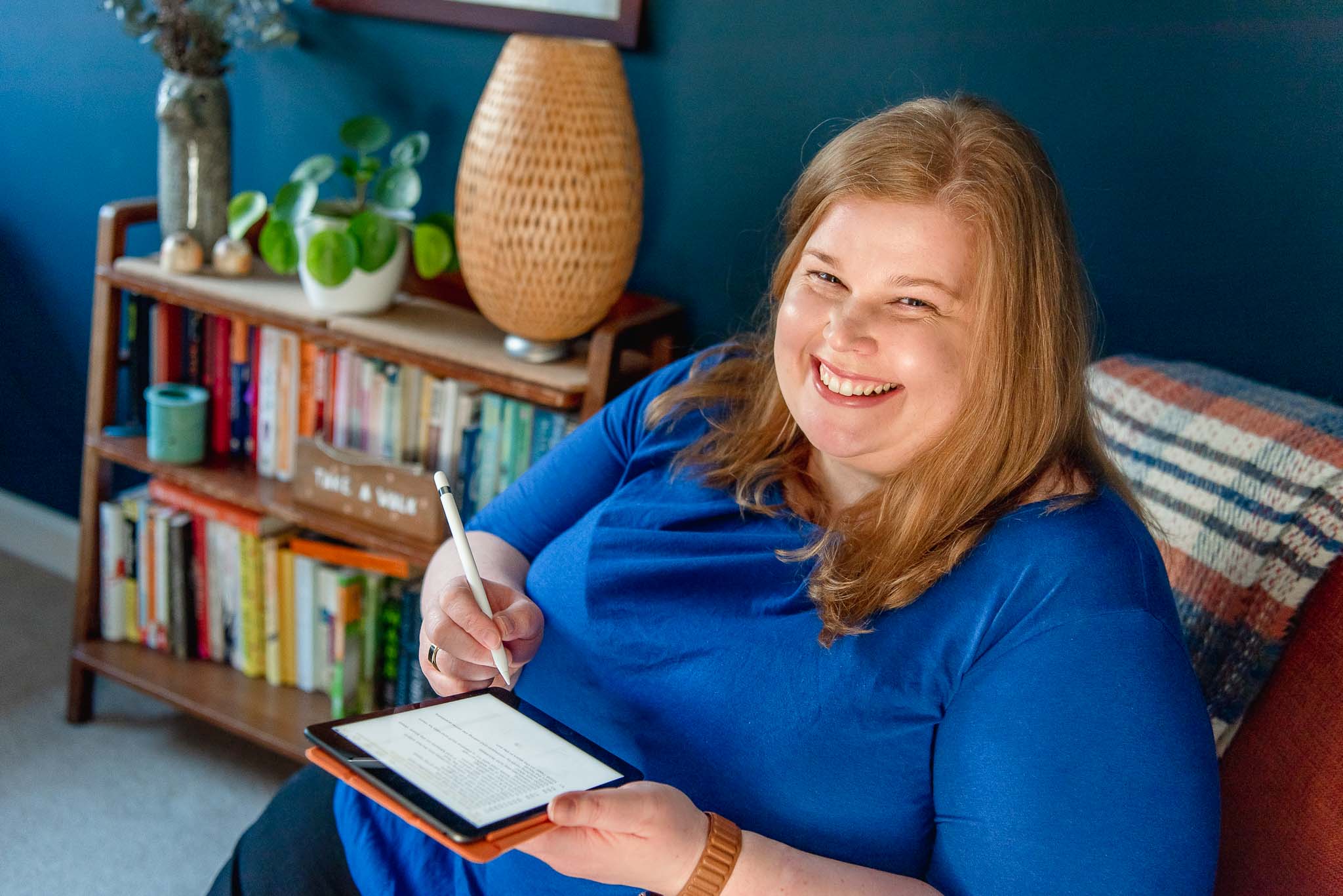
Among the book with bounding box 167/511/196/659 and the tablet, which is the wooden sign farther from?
the tablet

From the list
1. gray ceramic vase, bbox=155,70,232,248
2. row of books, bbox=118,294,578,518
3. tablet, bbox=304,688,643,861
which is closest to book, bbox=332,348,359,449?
row of books, bbox=118,294,578,518

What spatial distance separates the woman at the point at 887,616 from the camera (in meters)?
0.82

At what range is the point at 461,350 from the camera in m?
1.63

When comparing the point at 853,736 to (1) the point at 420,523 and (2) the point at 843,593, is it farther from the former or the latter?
(1) the point at 420,523

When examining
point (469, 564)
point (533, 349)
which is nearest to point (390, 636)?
point (533, 349)

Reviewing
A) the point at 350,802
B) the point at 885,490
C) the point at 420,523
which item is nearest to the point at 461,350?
the point at 420,523

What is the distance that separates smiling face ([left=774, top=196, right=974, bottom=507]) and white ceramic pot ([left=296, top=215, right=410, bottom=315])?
86 cm

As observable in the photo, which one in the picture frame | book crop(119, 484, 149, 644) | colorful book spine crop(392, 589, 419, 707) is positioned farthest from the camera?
book crop(119, 484, 149, 644)

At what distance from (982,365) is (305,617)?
→ 1359 millimetres

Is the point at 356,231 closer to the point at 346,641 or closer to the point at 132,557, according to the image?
the point at 346,641

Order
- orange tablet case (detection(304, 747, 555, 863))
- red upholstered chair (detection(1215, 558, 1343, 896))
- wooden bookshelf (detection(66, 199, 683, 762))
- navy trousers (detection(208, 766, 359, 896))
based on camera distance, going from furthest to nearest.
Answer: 1. wooden bookshelf (detection(66, 199, 683, 762))
2. navy trousers (detection(208, 766, 359, 896))
3. red upholstered chair (detection(1215, 558, 1343, 896))
4. orange tablet case (detection(304, 747, 555, 863))

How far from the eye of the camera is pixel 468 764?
87cm

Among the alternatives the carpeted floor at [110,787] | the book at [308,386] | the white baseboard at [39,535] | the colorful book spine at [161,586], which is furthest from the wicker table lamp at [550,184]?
the white baseboard at [39,535]

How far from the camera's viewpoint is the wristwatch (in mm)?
847
